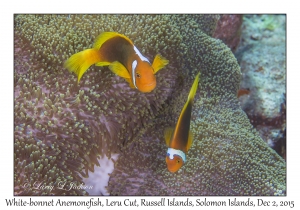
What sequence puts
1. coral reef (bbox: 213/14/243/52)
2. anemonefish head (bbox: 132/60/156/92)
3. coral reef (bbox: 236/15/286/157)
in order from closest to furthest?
1. anemonefish head (bbox: 132/60/156/92)
2. coral reef (bbox: 236/15/286/157)
3. coral reef (bbox: 213/14/243/52)

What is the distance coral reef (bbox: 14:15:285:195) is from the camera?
1457 millimetres

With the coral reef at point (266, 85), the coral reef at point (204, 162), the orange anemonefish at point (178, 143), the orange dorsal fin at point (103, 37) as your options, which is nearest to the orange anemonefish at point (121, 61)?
the orange dorsal fin at point (103, 37)

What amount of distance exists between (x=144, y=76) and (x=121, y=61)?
20 centimetres

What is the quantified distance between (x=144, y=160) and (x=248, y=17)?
8.21ft

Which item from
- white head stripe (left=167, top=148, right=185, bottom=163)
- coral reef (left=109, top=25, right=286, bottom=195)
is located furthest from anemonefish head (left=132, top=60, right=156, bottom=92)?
coral reef (left=109, top=25, right=286, bottom=195)

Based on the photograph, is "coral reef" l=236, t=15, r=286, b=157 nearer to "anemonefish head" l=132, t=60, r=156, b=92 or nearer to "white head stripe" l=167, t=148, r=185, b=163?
"white head stripe" l=167, t=148, r=185, b=163

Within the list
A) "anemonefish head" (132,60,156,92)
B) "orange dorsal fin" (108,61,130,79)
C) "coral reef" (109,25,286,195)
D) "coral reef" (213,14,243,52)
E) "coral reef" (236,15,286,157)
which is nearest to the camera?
"anemonefish head" (132,60,156,92)

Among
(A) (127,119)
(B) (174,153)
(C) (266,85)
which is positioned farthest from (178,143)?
(C) (266,85)

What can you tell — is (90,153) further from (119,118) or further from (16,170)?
(16,170)

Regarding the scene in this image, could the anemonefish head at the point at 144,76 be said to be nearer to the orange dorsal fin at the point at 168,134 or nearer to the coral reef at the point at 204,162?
the orange dorsal fin at the point at 168,134

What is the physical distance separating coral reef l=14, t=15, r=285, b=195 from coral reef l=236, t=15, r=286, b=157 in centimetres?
64

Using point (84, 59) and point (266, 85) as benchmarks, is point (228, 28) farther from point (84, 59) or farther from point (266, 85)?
point (84, 59)

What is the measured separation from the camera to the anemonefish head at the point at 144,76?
1.18 metres
